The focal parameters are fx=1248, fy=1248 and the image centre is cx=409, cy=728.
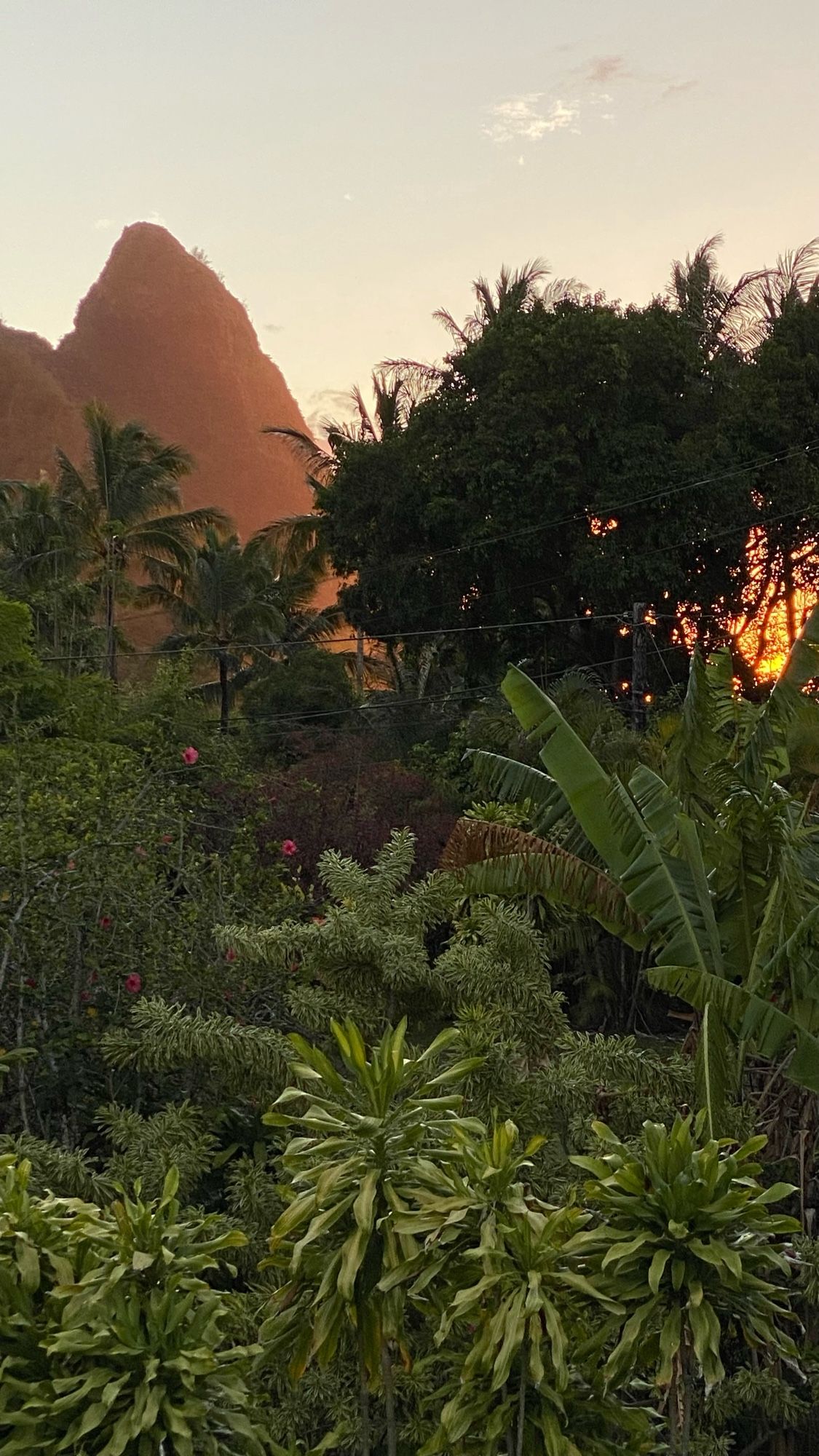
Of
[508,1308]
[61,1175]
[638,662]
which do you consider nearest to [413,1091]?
[508,1308]

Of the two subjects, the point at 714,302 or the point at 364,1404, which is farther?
the point at 714,302

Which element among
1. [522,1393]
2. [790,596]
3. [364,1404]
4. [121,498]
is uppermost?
[121,498]

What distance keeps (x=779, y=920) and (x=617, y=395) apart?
62.7 feet

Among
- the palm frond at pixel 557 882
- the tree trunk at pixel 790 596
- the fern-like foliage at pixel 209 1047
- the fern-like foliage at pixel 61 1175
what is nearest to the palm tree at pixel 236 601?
the tree trunk at pixel 790 596

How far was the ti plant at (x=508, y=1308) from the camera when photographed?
9.86 feet

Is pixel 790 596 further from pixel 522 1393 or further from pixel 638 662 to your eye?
pixel 522 1393

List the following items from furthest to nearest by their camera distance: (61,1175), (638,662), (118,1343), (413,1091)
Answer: (638,662) → (61,1175) → (413,1091) → (118,1343)

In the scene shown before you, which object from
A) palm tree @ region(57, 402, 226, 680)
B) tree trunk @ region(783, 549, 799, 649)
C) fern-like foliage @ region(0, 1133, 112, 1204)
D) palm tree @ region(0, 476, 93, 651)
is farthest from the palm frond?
palm tree @ region(57, 402, 226, 680)

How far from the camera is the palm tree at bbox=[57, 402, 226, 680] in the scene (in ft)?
109

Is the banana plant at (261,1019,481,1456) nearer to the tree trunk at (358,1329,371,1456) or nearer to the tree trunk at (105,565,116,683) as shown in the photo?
the tree trunk at (358,1329,371,1456)

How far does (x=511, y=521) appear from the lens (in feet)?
77.9

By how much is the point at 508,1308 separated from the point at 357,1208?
1.42ft

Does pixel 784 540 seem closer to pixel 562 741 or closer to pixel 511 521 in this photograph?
pixel 511 521

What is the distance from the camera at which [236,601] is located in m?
35.0
